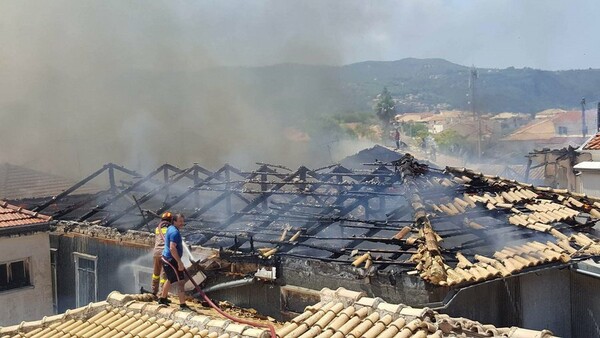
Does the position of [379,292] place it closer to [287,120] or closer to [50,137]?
[50,137]

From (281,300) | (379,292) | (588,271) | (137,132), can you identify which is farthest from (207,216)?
(137,132)

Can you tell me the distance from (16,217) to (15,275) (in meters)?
1.02

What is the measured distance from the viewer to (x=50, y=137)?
1952 cm

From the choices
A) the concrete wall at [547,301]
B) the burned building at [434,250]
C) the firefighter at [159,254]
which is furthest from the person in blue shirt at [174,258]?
the concrete wall at [547,301]

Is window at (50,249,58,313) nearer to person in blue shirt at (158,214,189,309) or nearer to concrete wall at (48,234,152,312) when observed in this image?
concrete wall at (48,234,152,312)

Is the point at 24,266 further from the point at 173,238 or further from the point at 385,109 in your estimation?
the point at 385,109

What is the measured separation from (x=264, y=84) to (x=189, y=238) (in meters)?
19.8

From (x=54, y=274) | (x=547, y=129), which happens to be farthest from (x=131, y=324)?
(x=547, y=129)

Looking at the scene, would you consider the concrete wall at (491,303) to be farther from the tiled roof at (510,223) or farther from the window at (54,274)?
the window at (54,274)

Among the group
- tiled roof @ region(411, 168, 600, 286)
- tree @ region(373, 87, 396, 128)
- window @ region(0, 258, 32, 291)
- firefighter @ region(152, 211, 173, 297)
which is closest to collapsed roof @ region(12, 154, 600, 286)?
tiled roof @ region(411, 168, 600, 286)

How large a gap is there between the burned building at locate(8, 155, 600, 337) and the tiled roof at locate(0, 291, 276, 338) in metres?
1.24

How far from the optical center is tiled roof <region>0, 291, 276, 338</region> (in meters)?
5.82

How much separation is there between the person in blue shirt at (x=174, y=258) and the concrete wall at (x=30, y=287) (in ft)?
17.0

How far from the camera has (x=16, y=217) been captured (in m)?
11.4
